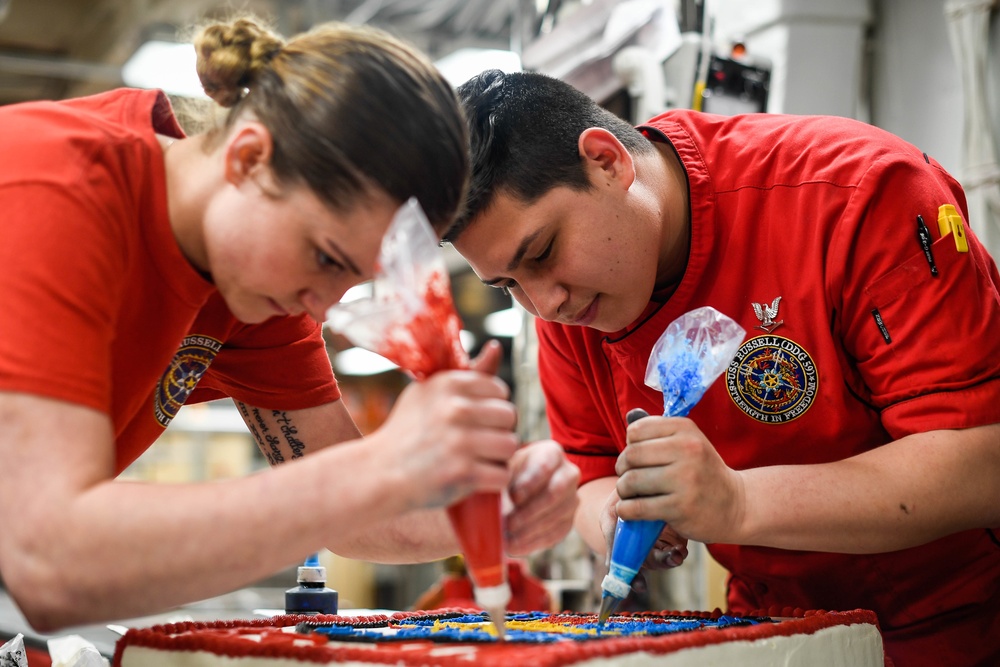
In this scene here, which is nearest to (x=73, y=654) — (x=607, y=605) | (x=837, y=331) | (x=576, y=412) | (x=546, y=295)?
(x=607, y=605)

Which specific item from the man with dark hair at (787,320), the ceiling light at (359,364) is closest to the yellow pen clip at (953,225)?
the man with dark hair at (787,320)

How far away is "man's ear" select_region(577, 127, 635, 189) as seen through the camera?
1.45 metres

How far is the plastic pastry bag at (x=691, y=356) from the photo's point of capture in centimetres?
122

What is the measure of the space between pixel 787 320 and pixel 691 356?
0.30 m

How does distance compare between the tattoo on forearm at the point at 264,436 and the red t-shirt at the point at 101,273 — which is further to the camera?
the tattoo on forearm at the point at 264,436

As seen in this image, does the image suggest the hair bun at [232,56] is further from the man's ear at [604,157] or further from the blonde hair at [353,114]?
the man's ear at [604,157]

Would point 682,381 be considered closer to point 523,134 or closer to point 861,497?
point 861,497

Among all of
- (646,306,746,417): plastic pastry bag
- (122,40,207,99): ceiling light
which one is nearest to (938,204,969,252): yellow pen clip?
(646,306,746,417): plastic pastry bag

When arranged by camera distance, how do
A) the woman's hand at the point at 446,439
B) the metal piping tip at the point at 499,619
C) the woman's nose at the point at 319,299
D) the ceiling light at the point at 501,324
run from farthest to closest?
1. the ceiling light at the point at 501,324
2. the woman's nose at the point at 319,299
3. the metal piping tip at the point at 499,619
4. the woman's hand at the point at 446,439

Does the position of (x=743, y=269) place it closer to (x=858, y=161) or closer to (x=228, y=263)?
(x=858, y=161)

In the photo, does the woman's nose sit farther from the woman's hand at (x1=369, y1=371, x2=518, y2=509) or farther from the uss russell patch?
the uss russell patch

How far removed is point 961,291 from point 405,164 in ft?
2.70

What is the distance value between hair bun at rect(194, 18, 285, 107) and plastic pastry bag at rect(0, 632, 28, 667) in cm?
74

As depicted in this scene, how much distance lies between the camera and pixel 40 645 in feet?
5.82
